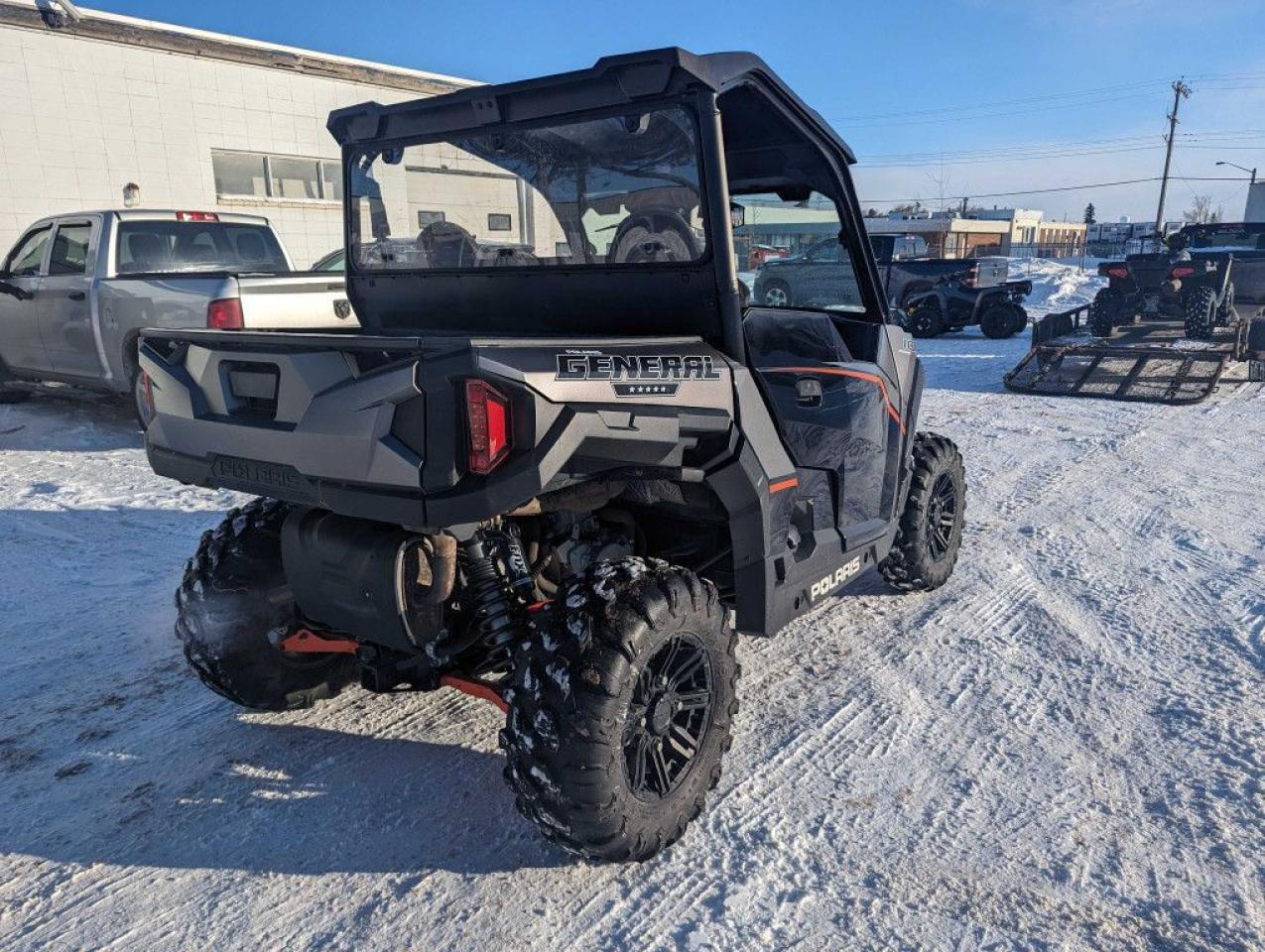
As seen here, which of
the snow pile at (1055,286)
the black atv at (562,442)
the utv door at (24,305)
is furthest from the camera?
the snow pile at (1055,286)

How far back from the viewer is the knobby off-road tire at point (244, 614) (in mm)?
3141

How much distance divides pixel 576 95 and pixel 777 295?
154 cm

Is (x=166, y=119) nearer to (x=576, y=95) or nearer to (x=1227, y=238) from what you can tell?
(x=576, y=95)

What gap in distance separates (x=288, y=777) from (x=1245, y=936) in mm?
2886

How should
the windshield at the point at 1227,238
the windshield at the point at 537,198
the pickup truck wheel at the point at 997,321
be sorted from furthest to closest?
the pickup truck wheel at the point at 997,321
the windshield at the point at 1227,238
the windshield at the point at 537,198

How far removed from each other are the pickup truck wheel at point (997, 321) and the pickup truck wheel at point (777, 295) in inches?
573

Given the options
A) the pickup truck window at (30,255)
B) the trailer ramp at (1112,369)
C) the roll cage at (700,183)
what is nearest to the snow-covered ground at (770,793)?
the roll cage at (700,183)

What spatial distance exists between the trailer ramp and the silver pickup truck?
866 cm

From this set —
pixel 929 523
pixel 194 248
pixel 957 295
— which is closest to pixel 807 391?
pixel 929 523

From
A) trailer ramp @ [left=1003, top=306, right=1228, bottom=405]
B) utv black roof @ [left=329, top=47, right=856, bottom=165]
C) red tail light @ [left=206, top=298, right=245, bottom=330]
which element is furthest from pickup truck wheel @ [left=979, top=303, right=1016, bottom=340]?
utv black roof @ [left=329, top=47, right=856, bottom=165]

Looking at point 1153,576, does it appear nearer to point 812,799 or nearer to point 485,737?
point 812,799

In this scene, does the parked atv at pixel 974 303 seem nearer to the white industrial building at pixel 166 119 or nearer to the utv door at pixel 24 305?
the white industrial building at pixel 166 119

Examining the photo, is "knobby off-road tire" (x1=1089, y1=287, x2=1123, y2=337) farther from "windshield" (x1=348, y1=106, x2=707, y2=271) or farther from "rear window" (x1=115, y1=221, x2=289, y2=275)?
"windshield" (x1=348, y1=106, x2=707, y2=271)

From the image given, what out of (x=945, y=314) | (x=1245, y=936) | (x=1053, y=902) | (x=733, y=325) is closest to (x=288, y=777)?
(x=733, y=325)
